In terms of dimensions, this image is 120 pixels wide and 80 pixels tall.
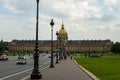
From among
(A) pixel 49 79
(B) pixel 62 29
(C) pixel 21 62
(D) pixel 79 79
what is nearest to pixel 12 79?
(A) pixel 49 79

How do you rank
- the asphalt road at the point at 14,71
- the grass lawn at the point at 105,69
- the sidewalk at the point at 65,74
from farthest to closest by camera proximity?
1. the asphalt road at the point at 14,71
2. the grass lawn at the point at 105,69
3. the sidewalk at the point at 65,74

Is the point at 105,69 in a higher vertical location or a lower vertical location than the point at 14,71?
higher

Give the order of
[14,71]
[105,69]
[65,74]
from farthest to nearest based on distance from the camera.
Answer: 1. [105,69]
2. [14,71]
3. [65,74]

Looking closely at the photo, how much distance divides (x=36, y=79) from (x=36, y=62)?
1301 mm

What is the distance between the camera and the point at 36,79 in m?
23.1

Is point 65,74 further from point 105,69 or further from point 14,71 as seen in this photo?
point 105,69

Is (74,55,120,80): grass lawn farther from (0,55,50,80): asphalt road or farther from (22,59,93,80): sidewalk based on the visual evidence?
(0,55,50,80): asphalt road

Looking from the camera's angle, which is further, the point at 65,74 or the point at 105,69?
the point at 105,69

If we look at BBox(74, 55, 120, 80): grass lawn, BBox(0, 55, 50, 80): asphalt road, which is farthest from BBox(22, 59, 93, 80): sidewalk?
BBox(0, 55, 50, 80): asphalt road

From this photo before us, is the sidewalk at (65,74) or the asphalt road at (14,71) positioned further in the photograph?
the asphalt road at (14,71)

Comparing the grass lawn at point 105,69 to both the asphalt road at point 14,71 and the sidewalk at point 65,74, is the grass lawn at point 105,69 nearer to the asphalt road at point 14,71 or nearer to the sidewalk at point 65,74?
the sidewalk at point 65,74

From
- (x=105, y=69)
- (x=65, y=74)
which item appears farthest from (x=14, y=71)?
(x=105, y=69)

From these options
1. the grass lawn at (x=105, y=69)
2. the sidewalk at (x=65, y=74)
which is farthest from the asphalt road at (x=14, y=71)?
the grass lawn at (x=105, y=69)

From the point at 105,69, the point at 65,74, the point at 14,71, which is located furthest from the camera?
the point at 105,69
